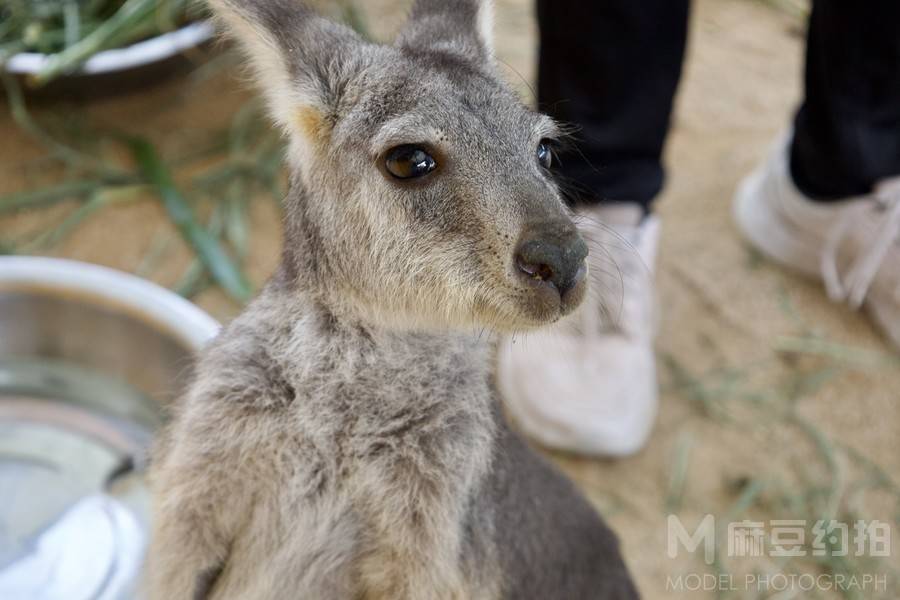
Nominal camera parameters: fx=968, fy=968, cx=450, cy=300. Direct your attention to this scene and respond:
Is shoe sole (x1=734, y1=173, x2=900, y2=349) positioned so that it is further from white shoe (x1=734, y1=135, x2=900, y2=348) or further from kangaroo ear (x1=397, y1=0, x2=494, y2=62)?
kangaroo ear (x1=397, y1=0, x2=494, y2=62)

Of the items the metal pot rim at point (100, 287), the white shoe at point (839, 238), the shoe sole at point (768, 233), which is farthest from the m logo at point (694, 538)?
the metal pot rim at point (100, 287)

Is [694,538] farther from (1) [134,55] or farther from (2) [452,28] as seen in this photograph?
(1) [134,55]

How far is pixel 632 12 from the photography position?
2.29 m

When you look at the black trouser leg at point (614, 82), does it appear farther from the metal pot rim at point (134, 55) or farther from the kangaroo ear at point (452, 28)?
the metal pot rim at point (134, 55)

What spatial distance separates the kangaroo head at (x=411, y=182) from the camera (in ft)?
4.02

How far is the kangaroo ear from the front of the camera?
1.48 metres

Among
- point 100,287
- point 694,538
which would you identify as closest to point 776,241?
point 694,538

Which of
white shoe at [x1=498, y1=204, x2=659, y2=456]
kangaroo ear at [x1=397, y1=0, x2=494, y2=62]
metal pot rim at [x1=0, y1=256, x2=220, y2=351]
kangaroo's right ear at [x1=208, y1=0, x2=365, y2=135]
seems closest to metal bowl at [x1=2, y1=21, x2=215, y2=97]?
metal pot rim at [x1=0, y1=256, x2=220, y2=351]

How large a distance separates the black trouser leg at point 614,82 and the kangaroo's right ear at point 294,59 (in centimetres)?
98

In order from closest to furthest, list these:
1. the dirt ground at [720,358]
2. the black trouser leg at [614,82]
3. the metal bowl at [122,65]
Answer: the black trouser leg at [614,82] < the dirt ground at [720,358] < the metal bowl at [122,65]

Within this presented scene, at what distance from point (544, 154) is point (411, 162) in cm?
24

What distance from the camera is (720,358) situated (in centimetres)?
290

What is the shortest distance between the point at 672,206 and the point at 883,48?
1.11m

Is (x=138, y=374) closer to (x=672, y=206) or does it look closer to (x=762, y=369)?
(x=762, y=369)
